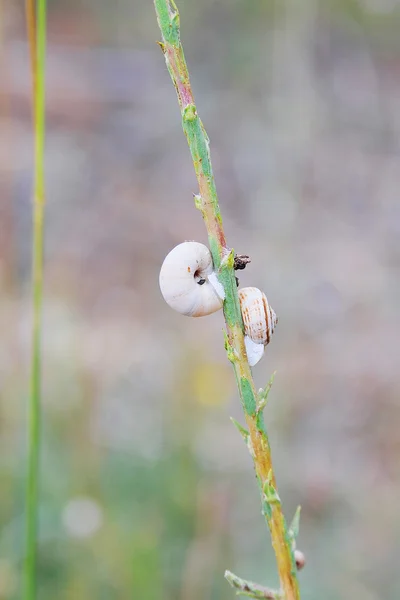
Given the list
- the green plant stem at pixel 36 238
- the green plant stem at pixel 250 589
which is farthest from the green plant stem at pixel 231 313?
the green plant stem at pixel 36 238

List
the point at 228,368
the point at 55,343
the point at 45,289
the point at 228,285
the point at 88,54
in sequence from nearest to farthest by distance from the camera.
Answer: the point at 228,285
the point at 228,368
the point at 55,343
the point at 45,289
the point at 88,54

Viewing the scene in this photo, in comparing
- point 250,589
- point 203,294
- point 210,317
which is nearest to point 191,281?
point 203,294

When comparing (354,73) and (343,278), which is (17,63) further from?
(343,278)

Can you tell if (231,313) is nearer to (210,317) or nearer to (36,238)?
(36,238)

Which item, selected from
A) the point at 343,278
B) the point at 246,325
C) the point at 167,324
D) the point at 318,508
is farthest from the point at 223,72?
the point at 246,325

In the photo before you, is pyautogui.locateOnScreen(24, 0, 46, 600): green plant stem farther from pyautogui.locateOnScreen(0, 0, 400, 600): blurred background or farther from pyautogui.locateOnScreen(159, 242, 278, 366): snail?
pyautogui.locateOnScreen(0, 0, 400, 600): blurred background

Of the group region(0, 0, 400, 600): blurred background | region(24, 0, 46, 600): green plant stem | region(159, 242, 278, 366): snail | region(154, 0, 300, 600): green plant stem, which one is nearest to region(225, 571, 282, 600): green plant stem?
→ region(154, 0, 300, 600): green plant stem

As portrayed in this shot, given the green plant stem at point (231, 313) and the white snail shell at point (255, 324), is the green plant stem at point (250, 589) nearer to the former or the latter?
the green plant stem at point (231, 313)
